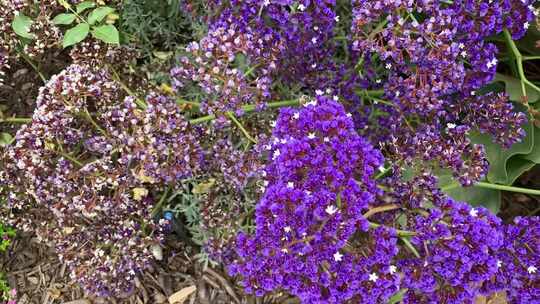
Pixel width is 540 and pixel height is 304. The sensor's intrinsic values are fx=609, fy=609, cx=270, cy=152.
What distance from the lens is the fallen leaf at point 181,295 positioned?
121 inches

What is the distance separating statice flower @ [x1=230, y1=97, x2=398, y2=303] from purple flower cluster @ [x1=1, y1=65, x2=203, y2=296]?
52cm

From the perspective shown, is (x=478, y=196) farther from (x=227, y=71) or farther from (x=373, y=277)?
(x=227, y=71)

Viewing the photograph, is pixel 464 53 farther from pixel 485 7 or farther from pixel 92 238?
pixel 92 238

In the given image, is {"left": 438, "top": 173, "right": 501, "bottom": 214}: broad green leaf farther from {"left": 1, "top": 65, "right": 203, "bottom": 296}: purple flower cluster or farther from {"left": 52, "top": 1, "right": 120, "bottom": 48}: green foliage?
{"left": 52, "top": 1, "right": 120, "bottom": 48}: green foliage

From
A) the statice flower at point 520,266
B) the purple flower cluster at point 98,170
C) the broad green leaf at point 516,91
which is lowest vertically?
the purple flower cluster at point 98,170

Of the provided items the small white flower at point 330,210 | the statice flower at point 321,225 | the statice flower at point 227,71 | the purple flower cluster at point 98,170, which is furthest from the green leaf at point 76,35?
the small white flower at point 330,210

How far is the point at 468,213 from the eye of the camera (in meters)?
1.78

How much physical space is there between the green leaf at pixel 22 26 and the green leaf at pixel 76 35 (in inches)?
8.6

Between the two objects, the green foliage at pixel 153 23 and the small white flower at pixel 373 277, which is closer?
the small white flower at pixel 373 277

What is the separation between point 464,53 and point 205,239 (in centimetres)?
148

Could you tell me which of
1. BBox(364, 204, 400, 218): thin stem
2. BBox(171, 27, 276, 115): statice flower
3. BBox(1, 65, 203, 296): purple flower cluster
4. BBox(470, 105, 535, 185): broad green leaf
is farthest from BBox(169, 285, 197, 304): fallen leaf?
BBox(470, 105, 535, 185): broad green leaf

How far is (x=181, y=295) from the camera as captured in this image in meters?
3.08

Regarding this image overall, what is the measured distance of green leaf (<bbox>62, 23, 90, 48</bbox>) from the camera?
243cm

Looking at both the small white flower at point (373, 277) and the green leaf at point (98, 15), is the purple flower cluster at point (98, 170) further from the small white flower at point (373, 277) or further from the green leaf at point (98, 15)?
the small white flower at point (373, 277)
